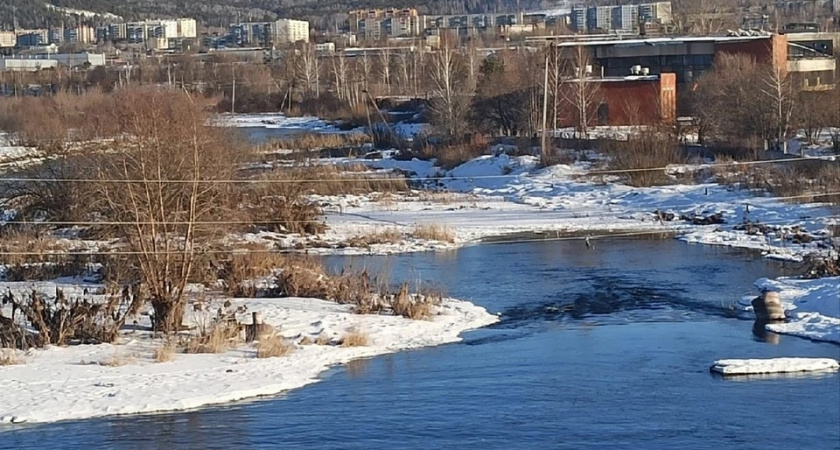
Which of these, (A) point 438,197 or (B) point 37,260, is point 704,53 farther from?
(B) point 37,260

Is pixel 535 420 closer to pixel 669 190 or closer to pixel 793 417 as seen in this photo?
pixel 793 417

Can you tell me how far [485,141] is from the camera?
1829 inches

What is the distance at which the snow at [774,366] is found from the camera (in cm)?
1557

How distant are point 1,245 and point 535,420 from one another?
1514cm

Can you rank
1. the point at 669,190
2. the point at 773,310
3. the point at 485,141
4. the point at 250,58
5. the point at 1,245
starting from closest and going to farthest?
1. the point at 773,310
2. the point at 1,245
3. the point at 669,190
4. the point at 485,141
5. the point at 250,58

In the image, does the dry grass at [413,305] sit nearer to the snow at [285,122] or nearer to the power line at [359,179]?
the power line at [359,179]

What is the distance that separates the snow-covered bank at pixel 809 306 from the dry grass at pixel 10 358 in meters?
10.3

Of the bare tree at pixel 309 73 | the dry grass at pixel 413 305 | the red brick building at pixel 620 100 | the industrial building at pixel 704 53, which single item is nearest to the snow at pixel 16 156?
the dry grass at pixel 413 305

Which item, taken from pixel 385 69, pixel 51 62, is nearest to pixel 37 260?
pixel 385 69

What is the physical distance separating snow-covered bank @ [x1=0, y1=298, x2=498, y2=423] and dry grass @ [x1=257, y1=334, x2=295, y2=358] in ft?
0.38

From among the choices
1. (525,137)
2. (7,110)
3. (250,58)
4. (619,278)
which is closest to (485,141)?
(525,137)

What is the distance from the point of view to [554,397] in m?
14.9

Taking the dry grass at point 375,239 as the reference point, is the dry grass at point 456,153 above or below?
above

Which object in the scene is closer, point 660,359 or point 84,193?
point 660,359
